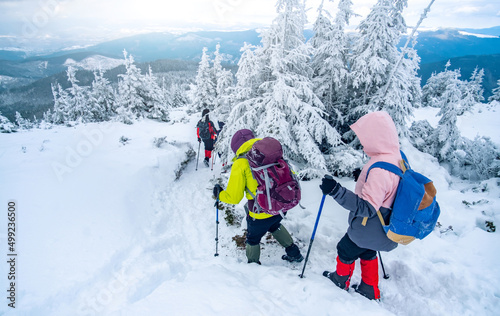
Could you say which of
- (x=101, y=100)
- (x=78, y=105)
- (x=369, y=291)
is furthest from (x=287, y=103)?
(x=78, y=105)

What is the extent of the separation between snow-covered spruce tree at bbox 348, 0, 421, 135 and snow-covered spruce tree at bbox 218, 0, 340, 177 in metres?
3.07

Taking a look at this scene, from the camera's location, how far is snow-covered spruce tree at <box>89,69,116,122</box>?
34781 mm

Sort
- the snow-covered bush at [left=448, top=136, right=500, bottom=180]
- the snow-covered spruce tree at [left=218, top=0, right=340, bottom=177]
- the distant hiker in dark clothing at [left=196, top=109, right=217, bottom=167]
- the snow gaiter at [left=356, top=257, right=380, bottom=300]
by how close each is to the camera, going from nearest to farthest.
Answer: the snow gaiter at [left=356, top=257, right=380, bottom=300], the snow-covered spruce tree at [left=218, top=0, right=340, bottom=177], the snow-covered bush at [left=448, top=136, right=500, bottom=180], the distant hiker in dark clothing at [left=196, top=109, right=217, bottom=167]

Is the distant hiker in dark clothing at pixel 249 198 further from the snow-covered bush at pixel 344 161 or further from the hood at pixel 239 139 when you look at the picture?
the snow-covered bush at pixel 344 161

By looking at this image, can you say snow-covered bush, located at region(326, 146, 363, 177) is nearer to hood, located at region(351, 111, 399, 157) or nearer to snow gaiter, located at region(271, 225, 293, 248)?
snow gaiter, located at region(271, 225, 293, 248)

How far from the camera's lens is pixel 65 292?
380 cm

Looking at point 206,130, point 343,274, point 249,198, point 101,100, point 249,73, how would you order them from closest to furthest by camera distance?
point 343,274 < point 249,198 < point 249,73 < point 206,130 < point 101,100

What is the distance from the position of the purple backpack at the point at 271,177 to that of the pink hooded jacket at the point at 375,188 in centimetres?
87

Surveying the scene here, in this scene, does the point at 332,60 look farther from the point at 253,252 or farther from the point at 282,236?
the point at 253,252

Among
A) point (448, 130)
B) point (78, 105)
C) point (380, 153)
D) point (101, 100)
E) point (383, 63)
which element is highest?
point (383, 63)

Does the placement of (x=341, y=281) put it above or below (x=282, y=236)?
below

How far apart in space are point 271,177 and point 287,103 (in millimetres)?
4545

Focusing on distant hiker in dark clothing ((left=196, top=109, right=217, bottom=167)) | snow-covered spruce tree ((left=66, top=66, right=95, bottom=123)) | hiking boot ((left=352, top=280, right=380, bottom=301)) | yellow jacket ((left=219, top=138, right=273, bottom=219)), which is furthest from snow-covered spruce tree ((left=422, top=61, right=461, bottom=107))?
snow-covered spruce tree ((left=66, top=66, right=95, bottom=123))

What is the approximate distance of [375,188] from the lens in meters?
2.68
